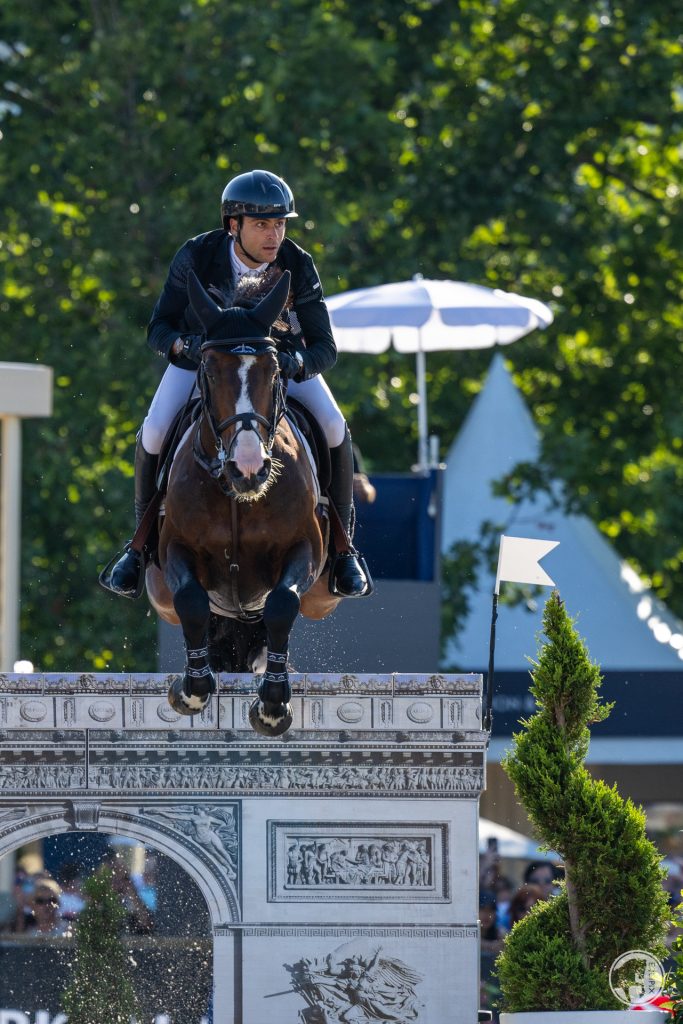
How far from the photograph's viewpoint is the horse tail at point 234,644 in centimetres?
802

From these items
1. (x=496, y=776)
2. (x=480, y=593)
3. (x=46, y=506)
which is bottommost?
(x=496, y=776)

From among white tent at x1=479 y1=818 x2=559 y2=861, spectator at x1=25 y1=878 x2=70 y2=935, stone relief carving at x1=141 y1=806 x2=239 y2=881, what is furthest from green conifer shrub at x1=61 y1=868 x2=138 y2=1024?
white tent at x1=479 y1=818 x2=559 y2=861

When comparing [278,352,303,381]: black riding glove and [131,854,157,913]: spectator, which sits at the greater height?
[278,352,303,381]: black riding glove

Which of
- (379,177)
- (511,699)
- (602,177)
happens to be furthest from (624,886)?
(602,177)

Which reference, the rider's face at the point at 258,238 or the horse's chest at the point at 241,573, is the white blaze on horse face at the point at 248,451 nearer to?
the horse's chest at the point at 241,573

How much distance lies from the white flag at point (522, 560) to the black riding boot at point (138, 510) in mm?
1480

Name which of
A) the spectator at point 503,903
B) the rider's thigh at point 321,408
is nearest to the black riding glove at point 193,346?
the rider's thigh at point 321,408

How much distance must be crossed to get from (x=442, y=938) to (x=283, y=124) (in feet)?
39.2

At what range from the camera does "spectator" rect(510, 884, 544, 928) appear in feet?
32.5

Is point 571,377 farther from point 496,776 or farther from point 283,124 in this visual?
point 496,776

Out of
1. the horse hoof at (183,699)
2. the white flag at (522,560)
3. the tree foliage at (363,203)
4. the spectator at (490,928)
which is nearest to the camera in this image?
the horse hoof at (183,699)

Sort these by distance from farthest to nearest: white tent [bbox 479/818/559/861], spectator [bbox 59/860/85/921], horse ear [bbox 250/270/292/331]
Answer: white tent [bbox 479/818/559/861] < spectator [bbox 59/860/85/921] < horse ear [bbox 250/270/292/331]

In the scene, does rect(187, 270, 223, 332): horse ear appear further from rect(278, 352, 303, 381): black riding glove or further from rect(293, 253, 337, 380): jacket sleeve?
rect(293, 253, 337, 380): jacket sleeve

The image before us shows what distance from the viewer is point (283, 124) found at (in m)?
18.0
